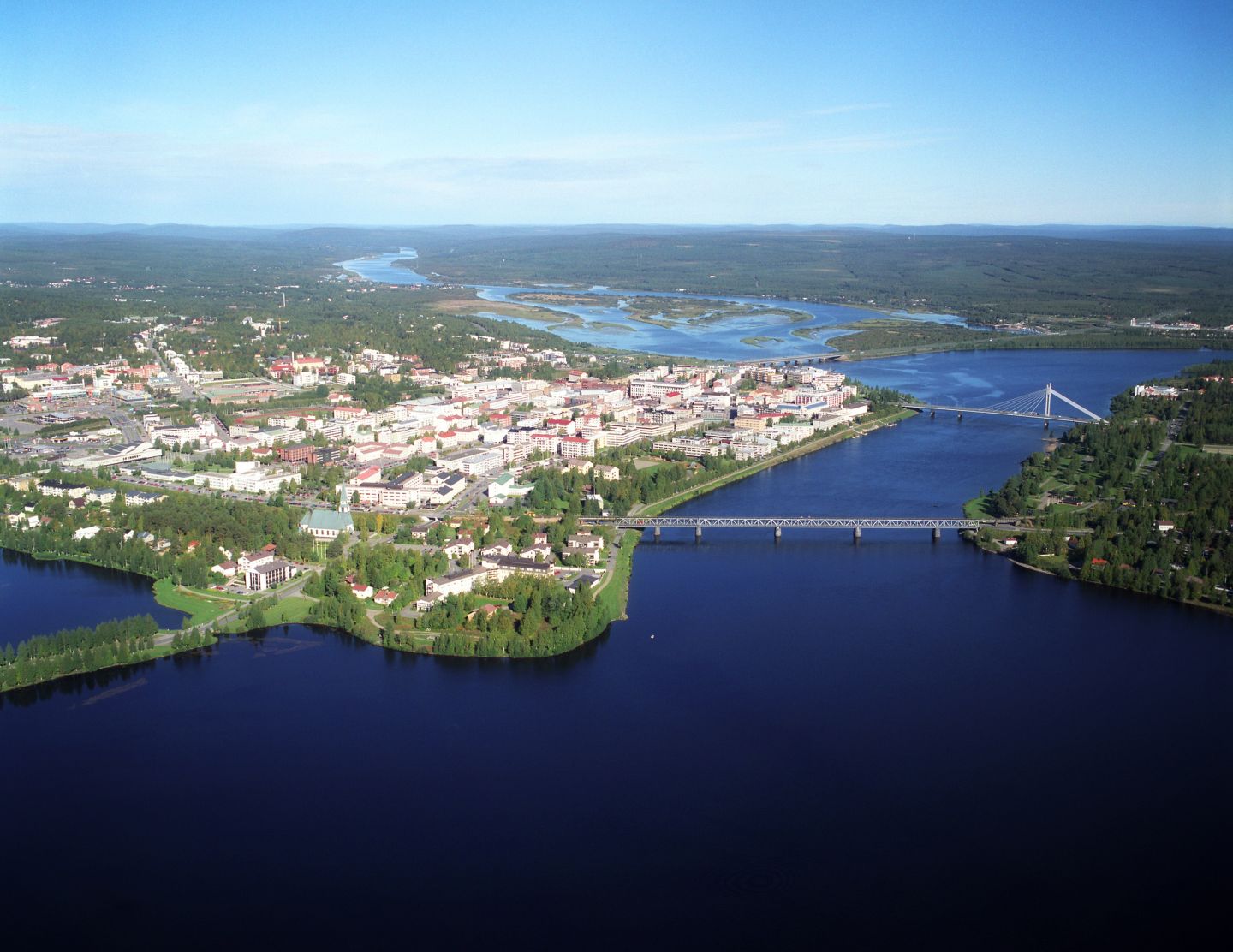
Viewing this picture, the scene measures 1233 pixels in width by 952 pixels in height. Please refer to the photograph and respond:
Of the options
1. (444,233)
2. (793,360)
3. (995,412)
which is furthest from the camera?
(444,233)

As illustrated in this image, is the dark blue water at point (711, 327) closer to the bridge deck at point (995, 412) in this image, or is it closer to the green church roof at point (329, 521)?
the bridge deck at point (995, 412)

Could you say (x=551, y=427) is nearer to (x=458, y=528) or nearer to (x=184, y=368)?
(x=458, y=528)

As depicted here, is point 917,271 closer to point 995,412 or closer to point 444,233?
point 995,412

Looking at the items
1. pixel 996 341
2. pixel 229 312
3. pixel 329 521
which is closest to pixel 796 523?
pixel 329 521

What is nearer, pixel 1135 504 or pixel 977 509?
pixel 1135 504

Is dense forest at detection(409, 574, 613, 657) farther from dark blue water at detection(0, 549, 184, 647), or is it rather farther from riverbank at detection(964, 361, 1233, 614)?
riverbank at detection(964, 361, 1233, 614)

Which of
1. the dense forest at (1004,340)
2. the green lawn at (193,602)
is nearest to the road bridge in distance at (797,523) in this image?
the green lawn at (193,602)

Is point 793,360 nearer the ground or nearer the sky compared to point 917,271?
nearer the ground

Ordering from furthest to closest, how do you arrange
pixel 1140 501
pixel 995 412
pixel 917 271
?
pixel 917 271, pixel 995 412, pixel 1140 501
